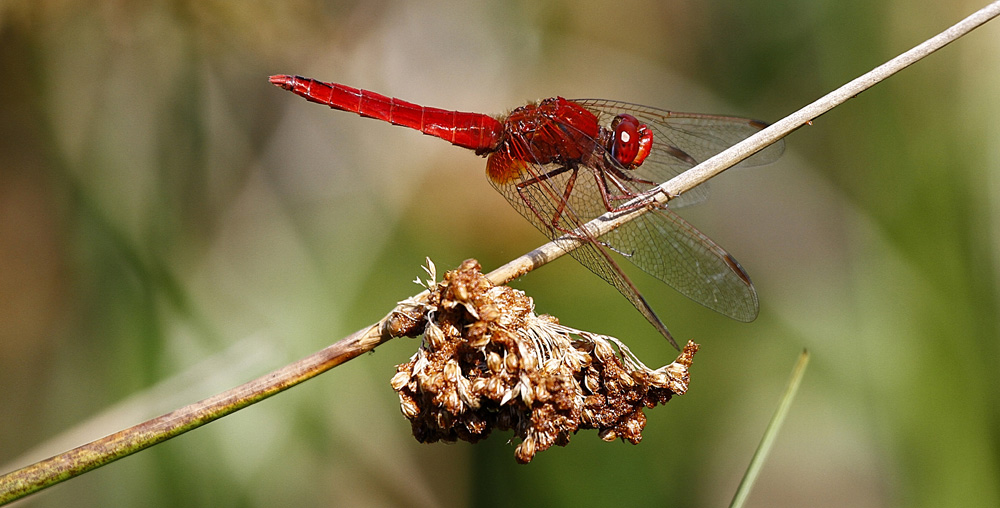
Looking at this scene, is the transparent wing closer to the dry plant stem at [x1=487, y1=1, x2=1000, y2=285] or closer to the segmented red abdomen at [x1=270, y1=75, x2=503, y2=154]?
the segmented red abdomen at [x1=270, y1=75, x2=503, y2=154]

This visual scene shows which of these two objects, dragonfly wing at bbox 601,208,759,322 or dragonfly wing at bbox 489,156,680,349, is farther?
dragonfly wing at bbox 601,208,759,322

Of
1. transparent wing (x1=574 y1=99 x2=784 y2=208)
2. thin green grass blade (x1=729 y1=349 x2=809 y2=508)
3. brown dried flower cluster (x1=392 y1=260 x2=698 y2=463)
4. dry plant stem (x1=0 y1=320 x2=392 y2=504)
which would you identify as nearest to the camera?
dry plant stem (x1=0 y1=320 x2=392 y2=504)

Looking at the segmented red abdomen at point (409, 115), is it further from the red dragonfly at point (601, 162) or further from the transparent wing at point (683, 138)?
the transparent wing at point (683, 138)

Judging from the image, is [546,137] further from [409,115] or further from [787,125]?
[787,125]

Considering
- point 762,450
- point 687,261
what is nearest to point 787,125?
point 687,261

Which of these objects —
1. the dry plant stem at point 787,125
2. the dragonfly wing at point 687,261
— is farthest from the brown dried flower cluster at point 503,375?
the dragonfly wing at point 687,261

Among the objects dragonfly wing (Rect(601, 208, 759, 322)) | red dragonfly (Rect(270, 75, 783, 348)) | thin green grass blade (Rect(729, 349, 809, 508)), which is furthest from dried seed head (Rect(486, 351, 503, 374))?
dragonfly wing (Rect(601, 208, 759, 322))

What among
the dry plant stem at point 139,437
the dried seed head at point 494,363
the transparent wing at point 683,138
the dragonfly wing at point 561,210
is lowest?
the dry plant stem at point 139,437
